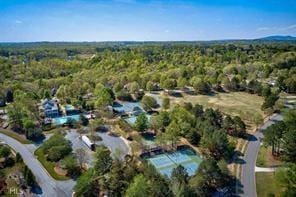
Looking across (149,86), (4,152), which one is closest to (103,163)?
(4,152)

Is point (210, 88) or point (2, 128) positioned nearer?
point (2, 128)

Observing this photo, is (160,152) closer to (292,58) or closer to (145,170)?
(145,170)

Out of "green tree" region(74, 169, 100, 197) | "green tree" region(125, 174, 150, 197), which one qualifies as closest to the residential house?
"green tree" region(74, 169, 100, 197)

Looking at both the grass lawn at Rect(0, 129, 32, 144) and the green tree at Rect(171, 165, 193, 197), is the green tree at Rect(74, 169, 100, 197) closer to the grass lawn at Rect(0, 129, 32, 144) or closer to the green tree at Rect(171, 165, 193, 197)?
the green tree at Rect(171, 165, 193, 197)

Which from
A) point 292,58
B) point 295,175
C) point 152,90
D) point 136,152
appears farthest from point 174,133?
point 292,58

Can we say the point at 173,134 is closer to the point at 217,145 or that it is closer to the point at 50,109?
the point at 217,145

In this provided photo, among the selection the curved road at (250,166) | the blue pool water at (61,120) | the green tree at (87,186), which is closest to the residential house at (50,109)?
the blue pool water at (61,120)
